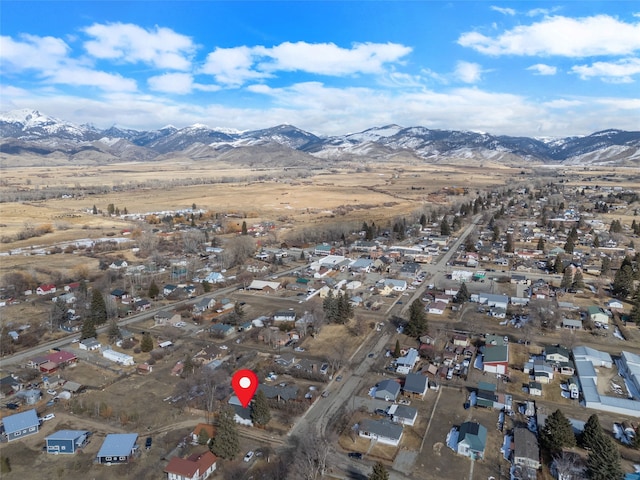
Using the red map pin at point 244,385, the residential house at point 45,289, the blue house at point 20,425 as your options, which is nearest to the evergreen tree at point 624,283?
the red map pin at point 244,385

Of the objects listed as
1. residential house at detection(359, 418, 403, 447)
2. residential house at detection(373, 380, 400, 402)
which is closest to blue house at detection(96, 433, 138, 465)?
residential house at detection(359, 418, 403, 447)

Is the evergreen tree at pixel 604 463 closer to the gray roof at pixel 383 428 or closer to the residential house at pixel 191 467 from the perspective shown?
the gray roof at pixel 383 428

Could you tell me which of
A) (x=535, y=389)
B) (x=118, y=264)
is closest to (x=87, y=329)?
(x=118, y=264)

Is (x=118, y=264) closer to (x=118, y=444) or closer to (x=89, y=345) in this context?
(x=89, y=345)

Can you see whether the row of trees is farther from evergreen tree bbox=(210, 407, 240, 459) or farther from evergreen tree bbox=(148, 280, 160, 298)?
evergreen tree bbox=(148, 280, 160, 298)

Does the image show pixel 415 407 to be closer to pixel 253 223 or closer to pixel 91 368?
pixel 91 368

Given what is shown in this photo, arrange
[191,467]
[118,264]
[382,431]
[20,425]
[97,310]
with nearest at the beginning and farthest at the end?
[191,467]
[382,431]
[20,425]
[97,310]
[118,264]
